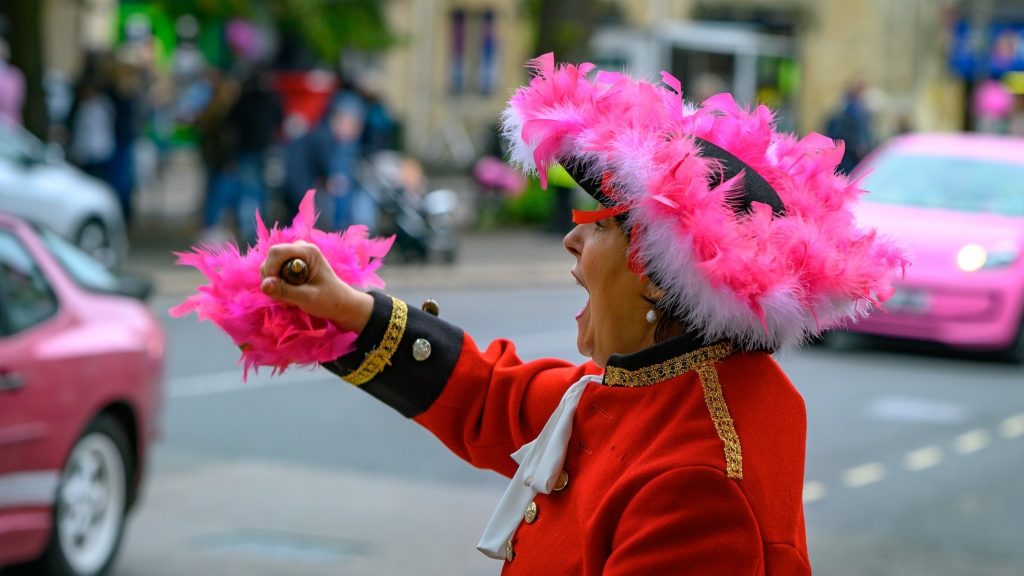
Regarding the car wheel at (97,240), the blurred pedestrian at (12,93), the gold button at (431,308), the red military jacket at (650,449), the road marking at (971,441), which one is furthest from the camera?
the blurred pedestrian at (12,93)

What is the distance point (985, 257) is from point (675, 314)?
10603mm

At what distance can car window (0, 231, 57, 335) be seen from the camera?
634 cm

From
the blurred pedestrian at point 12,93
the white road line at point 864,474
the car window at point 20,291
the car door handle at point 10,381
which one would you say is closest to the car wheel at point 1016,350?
the white road line at point 864,474

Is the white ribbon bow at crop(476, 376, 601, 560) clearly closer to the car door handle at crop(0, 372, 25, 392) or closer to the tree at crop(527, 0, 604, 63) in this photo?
the car door handle at crop(0, 372, 25, 392)

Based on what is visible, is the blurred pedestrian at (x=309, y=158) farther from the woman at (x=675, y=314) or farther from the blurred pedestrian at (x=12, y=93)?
the woman at (x=675, y=314)

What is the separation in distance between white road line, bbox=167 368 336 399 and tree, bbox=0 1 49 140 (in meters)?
7.95

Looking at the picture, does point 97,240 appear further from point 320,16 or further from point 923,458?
point 923,458

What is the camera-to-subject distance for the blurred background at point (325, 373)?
669 centimetres

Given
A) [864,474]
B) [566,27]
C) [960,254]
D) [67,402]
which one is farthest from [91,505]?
[566,27]

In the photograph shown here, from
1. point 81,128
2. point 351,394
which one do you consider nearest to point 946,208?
point 351,394

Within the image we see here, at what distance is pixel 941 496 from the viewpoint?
28.4ft

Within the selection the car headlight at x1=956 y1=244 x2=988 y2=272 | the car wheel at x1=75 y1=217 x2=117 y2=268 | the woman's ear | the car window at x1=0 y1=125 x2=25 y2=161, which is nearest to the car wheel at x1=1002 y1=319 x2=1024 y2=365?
the car headlight at x1=956 y1=244 x2=988 y2=272

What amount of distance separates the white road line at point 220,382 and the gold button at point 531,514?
8.38 m

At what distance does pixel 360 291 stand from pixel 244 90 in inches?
631
